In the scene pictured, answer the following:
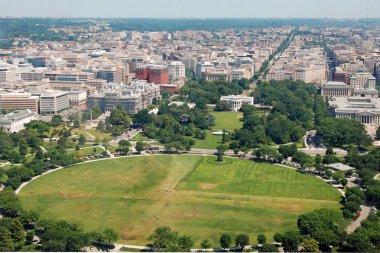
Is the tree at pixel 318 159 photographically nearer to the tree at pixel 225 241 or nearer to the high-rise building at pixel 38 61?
the tree at pixel 225 241

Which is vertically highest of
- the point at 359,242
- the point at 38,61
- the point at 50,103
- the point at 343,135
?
the point at 38,61

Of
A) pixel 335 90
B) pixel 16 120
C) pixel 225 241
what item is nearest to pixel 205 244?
pixel 225 241

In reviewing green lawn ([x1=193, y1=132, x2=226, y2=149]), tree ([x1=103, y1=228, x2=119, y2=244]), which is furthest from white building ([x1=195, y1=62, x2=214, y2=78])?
tree ([x1=103, y1=228, x2=119, y2=244])

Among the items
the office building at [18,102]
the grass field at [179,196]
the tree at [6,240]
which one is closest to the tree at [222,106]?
the office building at [18,102]

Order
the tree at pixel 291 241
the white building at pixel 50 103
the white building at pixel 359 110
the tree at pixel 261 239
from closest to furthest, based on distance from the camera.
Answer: the tree at pixel 291 241 → the tree at pixel 261 239 → the white building at pixel 359 110 → the white building at pixel 50 103

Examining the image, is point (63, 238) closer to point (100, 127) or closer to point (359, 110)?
point (100, 127)
